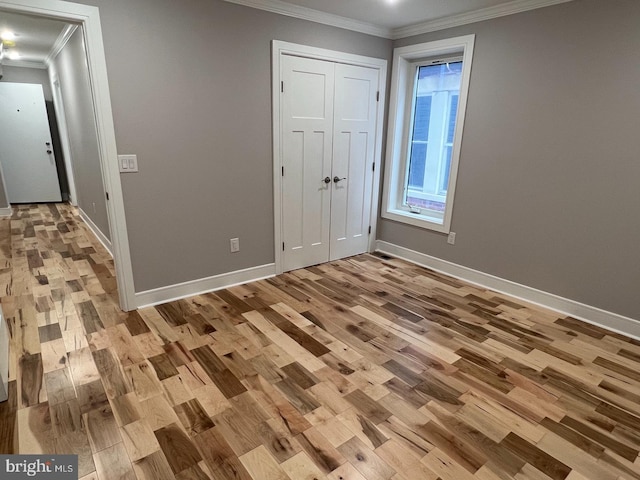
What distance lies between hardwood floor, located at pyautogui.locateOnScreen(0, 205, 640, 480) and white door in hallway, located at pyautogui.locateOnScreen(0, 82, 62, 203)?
13.7ft

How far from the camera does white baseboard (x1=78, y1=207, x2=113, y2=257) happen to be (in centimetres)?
415

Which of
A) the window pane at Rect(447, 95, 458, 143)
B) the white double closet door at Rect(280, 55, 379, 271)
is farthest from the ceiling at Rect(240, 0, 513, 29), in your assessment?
the window pane at Rect(447, 95, 458, 143)

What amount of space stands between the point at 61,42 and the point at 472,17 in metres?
4.80

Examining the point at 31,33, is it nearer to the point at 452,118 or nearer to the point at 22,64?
the point at 22,64

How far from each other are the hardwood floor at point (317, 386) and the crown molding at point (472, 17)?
2391mm

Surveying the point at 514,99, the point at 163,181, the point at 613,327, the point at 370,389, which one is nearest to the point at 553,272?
the point at 613,327

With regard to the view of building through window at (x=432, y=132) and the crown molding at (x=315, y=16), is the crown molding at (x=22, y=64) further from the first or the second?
the view of building through window at (x=432, y=132)

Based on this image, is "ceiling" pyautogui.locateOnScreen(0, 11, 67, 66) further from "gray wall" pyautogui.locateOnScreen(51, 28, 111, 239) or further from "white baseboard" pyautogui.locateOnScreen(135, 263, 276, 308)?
"white baseboard" pyautogui.locateOnScreen(135, 263, 276, 308)

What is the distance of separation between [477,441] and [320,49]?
129 inches

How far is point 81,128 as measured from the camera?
173 inches

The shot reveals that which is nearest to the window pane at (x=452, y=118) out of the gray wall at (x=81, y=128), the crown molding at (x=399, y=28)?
the crown molding at (x=399, y=28)

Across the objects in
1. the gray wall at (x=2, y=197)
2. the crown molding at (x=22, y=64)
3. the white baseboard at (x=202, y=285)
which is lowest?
the white baseboard at (x=202, y=285)

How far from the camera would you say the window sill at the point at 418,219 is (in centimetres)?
378

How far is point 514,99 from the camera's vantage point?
303 centimetres
